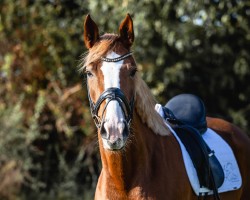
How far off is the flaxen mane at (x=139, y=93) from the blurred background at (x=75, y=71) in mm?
4584

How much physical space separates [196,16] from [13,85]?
10.4 feet

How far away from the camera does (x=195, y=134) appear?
15.4 feet

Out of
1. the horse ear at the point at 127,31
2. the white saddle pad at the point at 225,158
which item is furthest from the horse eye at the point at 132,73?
the white saddle pad at the point at 225,158

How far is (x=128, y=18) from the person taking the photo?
4.06m

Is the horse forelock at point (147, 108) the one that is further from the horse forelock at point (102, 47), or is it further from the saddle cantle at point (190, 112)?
the saddle cantle at point (190, 112)

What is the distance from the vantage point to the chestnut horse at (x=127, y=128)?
371cm

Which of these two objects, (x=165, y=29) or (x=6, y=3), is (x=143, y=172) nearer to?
(x=165, y=29)

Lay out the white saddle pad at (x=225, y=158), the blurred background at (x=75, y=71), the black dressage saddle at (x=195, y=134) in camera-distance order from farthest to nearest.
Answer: the blurred background at (x=75, y=71), the white saddle pad at (x=225, y=158), the black dressage saddle at (x=195, y=134)

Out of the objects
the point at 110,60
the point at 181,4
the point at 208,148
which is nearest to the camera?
the point at 110,60

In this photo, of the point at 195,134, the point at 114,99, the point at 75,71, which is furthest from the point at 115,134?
the point at 75,71

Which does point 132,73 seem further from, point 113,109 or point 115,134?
point 115,134

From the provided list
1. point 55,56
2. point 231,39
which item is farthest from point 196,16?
point 55,56

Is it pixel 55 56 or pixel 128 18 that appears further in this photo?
pixel 55 56

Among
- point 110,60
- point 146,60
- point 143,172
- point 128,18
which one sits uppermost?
point 146,60
